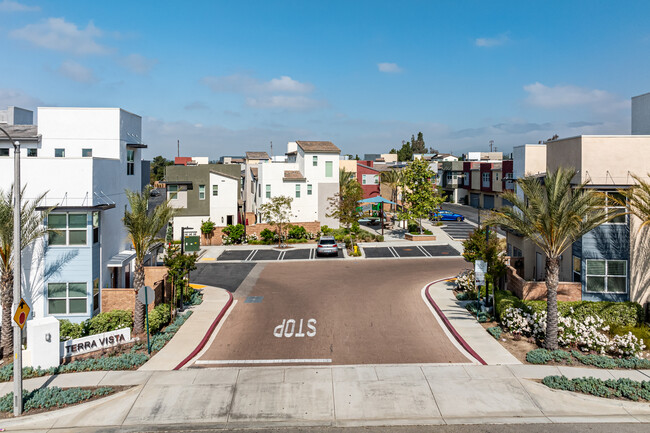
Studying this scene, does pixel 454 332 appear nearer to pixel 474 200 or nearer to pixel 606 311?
pixel 606 311

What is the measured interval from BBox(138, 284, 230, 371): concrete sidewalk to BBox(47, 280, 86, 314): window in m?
4.29

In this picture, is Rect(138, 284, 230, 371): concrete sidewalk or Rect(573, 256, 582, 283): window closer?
Rect(138, 284, 230, 371): concrete sidewalk

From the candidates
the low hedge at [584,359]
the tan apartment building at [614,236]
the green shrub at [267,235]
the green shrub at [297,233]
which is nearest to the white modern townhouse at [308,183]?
the green shrub at [297,233]

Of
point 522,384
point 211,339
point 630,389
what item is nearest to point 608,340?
point 630,389

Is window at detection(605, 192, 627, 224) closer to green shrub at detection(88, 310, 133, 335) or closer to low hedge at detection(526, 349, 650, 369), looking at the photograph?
low hedge at detection(526, 349, 650, 369)

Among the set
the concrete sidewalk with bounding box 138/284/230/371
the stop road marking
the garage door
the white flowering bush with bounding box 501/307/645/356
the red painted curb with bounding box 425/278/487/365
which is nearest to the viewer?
the concrete sidewalk with bounding box 138/284/230/371

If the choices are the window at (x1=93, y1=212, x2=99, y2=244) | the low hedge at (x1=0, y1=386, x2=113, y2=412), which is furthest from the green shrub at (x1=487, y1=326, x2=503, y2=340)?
the window at (x1=93, y1=212, x2=99, y2=244)

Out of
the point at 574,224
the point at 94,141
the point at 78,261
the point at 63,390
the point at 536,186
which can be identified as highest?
the point at 94,141

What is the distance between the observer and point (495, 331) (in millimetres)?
20578

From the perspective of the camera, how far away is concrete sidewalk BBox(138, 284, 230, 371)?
58.8 feet

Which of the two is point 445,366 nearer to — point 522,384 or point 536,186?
point 522,384

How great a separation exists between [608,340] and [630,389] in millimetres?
3962

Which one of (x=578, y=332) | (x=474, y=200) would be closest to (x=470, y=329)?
(x=578, y=332)

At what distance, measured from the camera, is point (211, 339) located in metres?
20.9
